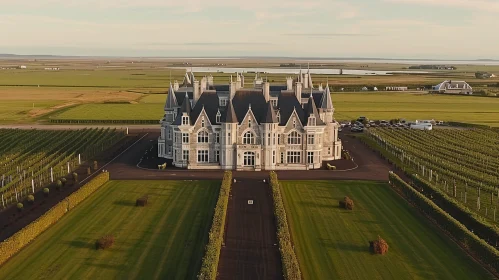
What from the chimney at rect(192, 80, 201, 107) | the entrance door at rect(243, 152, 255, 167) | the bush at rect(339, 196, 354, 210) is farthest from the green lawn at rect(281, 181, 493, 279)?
the chimney at rect(192, 80, 201, 107)

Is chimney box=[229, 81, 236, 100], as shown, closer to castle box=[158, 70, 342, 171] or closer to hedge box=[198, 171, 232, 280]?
castle box=[158, 70, 342, 171]

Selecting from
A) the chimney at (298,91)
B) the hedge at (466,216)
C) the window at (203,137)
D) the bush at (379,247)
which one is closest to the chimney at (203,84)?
the window at (203,137)

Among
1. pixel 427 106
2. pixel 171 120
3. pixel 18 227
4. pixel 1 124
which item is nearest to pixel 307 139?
pixel 171 120

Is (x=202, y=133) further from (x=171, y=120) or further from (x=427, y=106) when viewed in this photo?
(x=427, y=106)

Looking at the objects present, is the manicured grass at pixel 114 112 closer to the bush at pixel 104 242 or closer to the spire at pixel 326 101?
the spire at pixel 326 101

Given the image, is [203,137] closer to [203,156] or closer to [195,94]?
[203,156]

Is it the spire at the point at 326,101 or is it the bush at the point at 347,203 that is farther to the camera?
the spire at the point at 326,101
